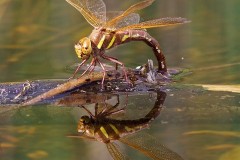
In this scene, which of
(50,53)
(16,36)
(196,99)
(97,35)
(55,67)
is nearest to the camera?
(196,99)

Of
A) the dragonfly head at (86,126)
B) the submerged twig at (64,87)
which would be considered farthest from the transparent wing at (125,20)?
the dragonfly head at (86,126)

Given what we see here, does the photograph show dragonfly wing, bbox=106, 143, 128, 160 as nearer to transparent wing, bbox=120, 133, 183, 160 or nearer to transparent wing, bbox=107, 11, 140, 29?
transparent wing, bbox=120, 133, 183, 160

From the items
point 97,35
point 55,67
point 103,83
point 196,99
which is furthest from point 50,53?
point 196,99

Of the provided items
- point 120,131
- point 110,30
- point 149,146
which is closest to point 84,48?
point 110,30

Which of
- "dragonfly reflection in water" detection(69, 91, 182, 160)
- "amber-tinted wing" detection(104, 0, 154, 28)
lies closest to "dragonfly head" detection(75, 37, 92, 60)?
"amber-tinted wing" detection(104, 0, 154, 28)

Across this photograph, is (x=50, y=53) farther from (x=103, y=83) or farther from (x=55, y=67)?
(x=103, y=83)

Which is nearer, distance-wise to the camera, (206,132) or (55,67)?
(206,132)
